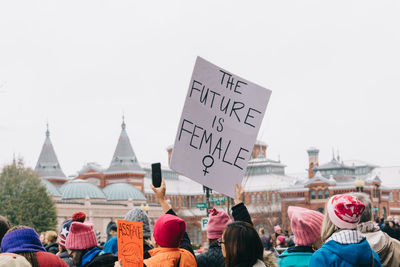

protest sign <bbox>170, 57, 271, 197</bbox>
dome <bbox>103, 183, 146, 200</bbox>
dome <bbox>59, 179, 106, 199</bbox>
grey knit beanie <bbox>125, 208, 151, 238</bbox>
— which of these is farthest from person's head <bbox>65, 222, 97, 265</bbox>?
dome <bbox>103, 183, 146, 200</bbox>

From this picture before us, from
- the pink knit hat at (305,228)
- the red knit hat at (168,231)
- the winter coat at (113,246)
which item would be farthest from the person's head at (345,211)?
the winter coat at (113,246)

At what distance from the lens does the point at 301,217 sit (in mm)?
5230

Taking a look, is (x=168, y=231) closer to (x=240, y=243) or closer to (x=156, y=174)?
(x=240, y=243)

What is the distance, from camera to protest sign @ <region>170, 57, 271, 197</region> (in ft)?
22.5

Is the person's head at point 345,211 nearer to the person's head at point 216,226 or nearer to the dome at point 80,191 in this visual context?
the person's head at point 216,226

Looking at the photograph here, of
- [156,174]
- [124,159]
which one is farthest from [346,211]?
[124,159]

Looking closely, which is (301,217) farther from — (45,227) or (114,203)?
(114,203)

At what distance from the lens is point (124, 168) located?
87.4 meters

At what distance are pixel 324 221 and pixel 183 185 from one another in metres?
95.2

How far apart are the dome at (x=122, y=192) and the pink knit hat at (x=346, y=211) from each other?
75.7m

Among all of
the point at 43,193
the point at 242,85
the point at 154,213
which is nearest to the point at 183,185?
the point at 154,213

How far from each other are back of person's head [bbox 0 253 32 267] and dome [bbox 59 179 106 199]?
71.6 m

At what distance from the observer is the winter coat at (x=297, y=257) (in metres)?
5.16

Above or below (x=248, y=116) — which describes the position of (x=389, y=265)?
below
